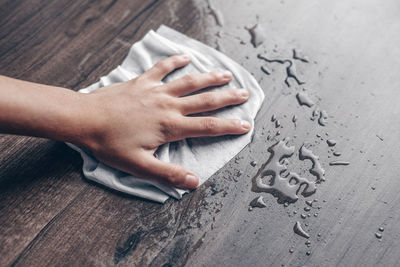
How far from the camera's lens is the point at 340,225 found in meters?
0.64

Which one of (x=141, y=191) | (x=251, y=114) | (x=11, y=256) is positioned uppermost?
(x=251, y=114)

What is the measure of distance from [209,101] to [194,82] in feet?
0.21

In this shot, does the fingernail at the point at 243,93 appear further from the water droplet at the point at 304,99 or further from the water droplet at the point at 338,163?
the water droplet at the point at 338,163

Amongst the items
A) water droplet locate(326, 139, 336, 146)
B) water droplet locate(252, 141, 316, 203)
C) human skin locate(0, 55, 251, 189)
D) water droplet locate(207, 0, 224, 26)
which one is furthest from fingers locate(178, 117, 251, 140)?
water droplet locate(207, 0, 224, 26)

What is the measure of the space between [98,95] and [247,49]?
42 cm

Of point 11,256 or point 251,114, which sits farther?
point 251,114

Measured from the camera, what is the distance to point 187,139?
71cm

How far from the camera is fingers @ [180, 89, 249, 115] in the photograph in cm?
69

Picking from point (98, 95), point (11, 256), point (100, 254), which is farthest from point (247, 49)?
point (11, 256)

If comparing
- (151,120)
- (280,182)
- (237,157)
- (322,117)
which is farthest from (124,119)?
(322,117)

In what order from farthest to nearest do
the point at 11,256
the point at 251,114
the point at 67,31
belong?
the point at 67,31, the point at 251,114, the point at 11,256

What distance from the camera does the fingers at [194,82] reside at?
0.71 metres

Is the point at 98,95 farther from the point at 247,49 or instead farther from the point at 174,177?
the point at 247,49

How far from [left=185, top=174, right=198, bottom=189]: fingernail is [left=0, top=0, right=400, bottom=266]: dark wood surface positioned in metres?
0.03
